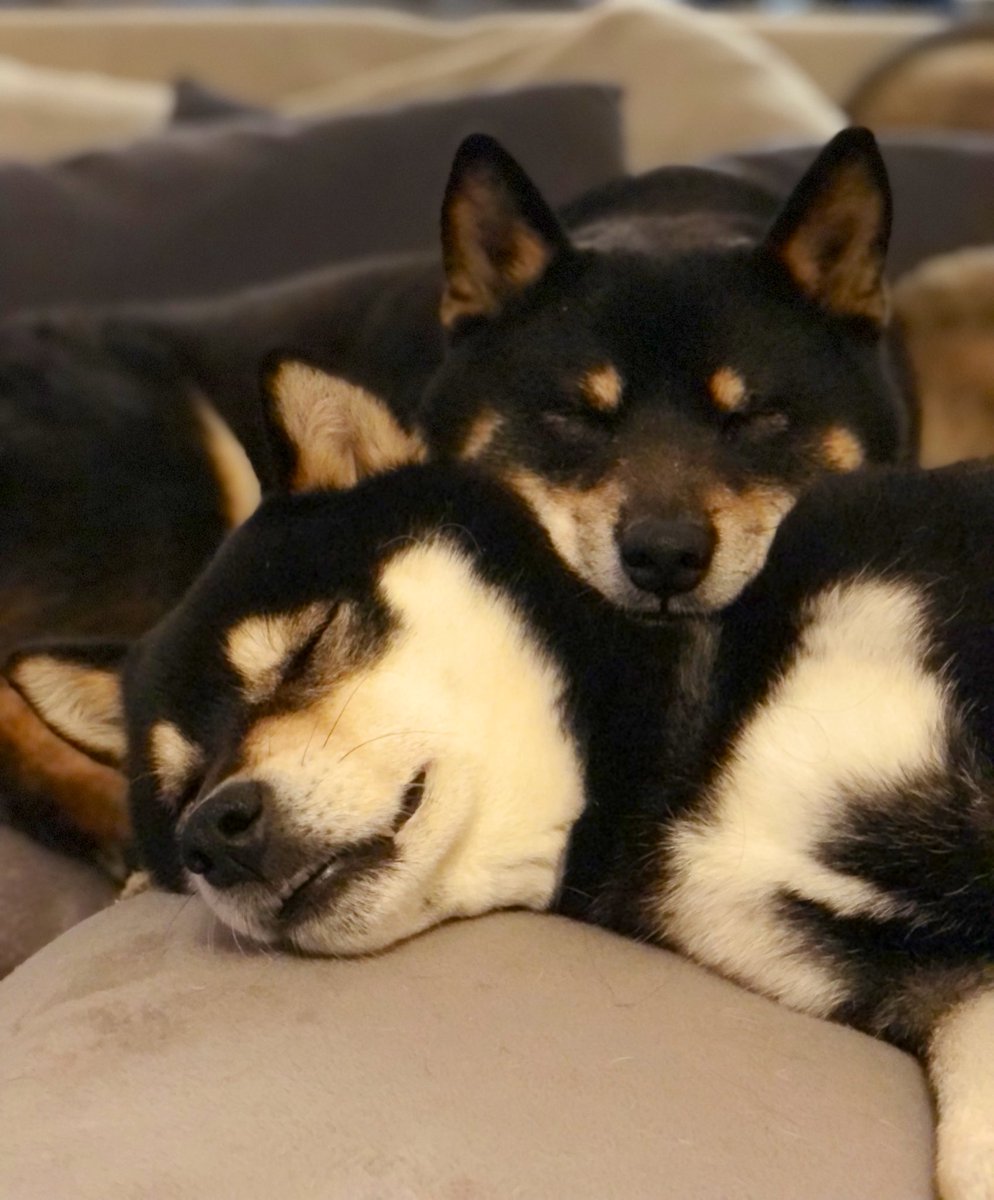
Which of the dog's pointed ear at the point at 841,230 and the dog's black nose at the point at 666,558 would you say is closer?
the dog's black nose at the point at 666,558

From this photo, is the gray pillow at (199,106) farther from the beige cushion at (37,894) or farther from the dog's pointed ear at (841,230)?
the beige cushion at (37,894)

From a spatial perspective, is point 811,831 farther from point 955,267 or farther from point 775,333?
point 955,267

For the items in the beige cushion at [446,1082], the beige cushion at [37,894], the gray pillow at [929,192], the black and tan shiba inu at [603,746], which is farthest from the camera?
the gray pillow at [929,192]

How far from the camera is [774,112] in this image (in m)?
2.36

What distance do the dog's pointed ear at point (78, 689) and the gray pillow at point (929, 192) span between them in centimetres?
140

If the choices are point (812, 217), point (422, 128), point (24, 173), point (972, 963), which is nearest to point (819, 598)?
point (972, 963)

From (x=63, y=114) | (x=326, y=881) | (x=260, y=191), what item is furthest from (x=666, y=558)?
(x=63, y=114)

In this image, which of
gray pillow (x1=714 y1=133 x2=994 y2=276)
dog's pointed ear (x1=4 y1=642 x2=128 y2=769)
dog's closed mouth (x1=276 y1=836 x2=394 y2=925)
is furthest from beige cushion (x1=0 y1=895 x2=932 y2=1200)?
gray pillow (x1=714 y1=133 x2=994 y2=276)

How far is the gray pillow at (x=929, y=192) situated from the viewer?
2.06 meters

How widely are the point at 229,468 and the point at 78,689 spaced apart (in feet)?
1.69

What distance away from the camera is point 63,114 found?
7.86 ft

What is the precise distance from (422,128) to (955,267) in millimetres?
918

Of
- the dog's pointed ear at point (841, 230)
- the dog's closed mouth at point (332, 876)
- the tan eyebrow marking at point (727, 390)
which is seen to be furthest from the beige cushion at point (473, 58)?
the dog's closed mouth at point (332, 876)

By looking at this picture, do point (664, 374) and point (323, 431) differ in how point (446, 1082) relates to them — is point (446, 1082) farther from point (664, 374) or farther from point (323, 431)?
point (664, 374)
